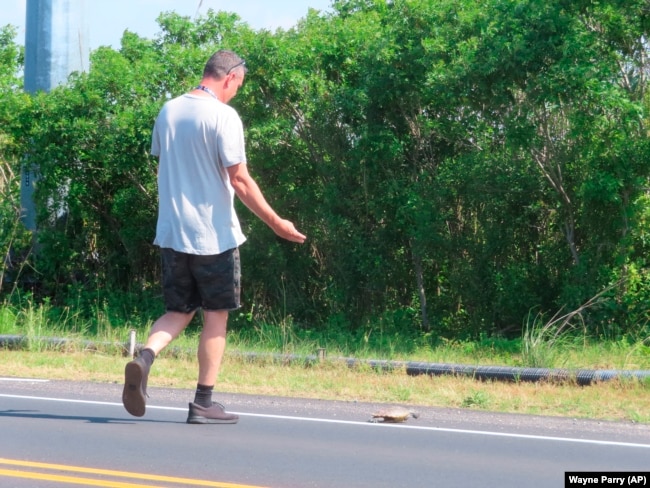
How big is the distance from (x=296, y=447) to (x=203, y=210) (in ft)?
5.56

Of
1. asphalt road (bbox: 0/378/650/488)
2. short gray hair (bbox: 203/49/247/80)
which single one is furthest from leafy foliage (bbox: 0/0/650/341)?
short gray hair (bbox: 203/49/247/80)

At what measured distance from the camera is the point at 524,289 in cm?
1355

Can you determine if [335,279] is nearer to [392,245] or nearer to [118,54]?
[392,245]

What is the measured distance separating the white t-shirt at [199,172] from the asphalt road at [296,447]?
1346 mm

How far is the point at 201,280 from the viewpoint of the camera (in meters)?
6.98

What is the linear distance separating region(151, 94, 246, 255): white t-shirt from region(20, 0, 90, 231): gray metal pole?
34.7ft

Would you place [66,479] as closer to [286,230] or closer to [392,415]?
[286,230]

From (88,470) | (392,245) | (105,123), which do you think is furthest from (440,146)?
(88,470)

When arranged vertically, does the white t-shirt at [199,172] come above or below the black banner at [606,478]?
above

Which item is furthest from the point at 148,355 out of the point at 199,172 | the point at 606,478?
the point at 606,478

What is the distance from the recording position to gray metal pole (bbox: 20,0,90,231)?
673 inches

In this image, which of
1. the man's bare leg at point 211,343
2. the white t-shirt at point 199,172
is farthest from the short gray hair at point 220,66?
the man's bare leg at point 211,343

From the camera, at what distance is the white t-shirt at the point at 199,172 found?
271 inches

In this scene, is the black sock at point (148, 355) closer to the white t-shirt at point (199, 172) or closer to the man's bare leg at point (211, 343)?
the man's bare leg at point (211, 343)
